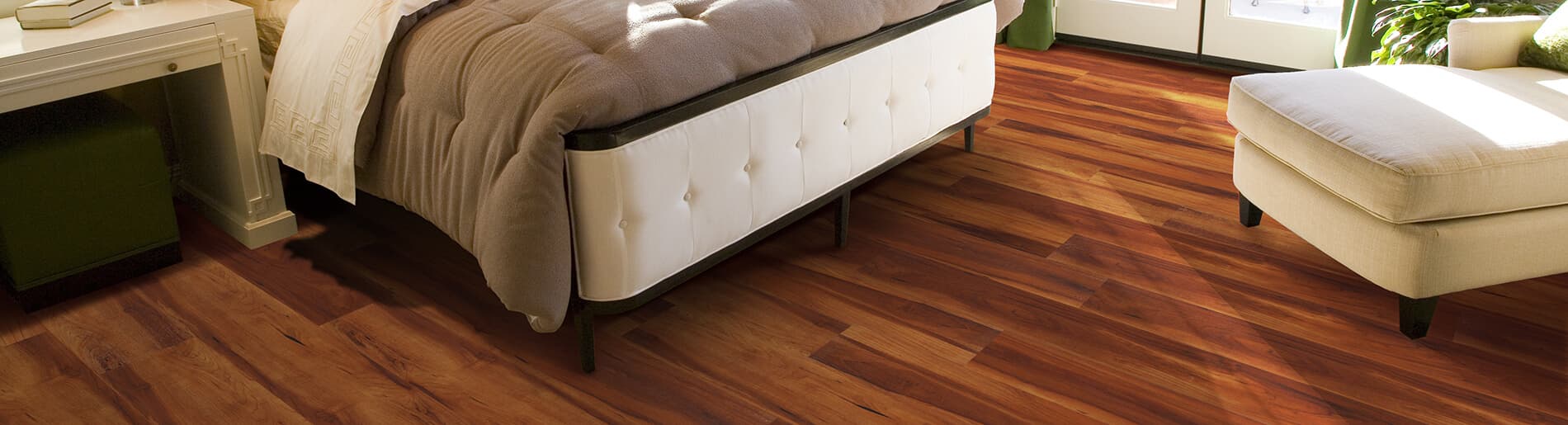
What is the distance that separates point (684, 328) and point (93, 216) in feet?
3.89

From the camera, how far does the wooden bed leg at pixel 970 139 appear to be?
10.2ft

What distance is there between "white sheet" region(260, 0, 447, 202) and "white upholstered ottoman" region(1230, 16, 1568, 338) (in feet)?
5.48

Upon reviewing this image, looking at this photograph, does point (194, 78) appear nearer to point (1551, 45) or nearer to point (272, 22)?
point (272, 22)

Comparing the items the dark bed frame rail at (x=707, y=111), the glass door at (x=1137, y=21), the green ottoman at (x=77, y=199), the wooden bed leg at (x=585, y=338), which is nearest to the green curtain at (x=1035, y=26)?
the glass door at (x=1137, y=21)

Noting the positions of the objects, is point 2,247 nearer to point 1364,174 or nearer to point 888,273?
point 888,273

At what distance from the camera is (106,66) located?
7.36ft

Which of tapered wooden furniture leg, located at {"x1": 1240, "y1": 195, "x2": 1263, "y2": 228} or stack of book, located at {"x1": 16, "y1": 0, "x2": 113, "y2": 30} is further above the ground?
stack of book, located at {"x1": 16, "y1": 0, "x2": 113, "y2": 30}

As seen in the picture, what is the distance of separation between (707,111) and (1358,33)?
2295mm

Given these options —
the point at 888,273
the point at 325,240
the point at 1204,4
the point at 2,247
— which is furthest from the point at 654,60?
the point at 1204,4

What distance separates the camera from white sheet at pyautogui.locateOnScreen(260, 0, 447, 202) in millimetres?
2227

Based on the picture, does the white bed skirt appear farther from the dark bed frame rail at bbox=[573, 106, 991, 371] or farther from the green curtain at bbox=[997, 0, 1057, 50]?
the green curtain at bbox=[997, 0, 1057, 50]

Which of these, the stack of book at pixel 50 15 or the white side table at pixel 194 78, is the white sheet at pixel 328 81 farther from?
the stack of book at pixel 50 15

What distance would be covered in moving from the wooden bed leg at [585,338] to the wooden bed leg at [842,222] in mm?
692

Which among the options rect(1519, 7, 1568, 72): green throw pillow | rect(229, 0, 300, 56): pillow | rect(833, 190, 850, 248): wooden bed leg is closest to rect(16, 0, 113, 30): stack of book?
rect(229, 0, 300, 56): pillow
